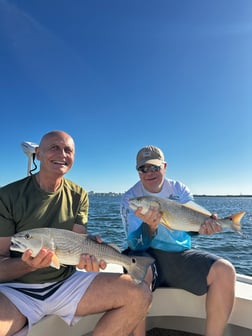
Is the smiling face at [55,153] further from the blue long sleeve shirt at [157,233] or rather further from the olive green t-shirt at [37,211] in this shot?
the blue long sleeve shirt at [157,233]

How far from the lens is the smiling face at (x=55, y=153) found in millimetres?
2842

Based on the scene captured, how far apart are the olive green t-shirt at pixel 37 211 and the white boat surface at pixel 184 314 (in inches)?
17.1

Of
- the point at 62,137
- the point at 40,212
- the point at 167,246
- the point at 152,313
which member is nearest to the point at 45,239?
the point at 40,212

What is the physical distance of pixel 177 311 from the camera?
3.25m

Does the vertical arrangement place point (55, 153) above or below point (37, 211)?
above

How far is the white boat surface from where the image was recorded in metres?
2.89

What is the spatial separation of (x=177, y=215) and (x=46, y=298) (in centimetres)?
159

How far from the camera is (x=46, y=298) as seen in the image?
249cm

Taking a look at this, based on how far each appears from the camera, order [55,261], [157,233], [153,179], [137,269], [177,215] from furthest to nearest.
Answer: [153,179] < [157,233] < [177,215] < [137,269] < [55,261]

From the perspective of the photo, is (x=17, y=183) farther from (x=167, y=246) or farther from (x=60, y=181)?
(x=167, y=246)

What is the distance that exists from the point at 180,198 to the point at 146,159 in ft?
2.28

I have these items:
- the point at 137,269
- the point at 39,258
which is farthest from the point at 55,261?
the point at 137,269

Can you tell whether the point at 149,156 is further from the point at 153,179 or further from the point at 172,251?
the point at 172,251

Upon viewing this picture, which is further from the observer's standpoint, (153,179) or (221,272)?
(153,179)
